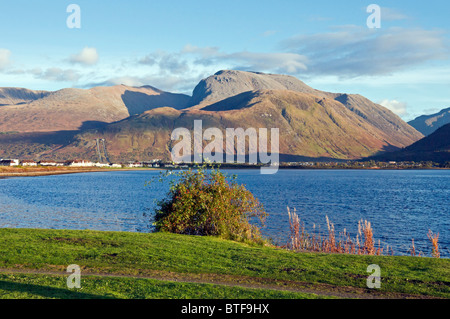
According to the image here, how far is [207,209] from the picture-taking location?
2491 centimetres

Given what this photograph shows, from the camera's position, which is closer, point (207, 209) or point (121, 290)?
point (121, 290)

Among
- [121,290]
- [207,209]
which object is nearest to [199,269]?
[121,290]

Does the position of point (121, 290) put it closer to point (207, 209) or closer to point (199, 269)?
point (199, 269)

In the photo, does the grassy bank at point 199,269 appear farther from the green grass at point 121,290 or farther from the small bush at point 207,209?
the small bush at point 207,209

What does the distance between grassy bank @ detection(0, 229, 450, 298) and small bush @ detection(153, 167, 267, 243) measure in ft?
12.4

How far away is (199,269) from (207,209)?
31.1ft

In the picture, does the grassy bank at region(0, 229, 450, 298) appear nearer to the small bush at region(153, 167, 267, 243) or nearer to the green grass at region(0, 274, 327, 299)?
the green grass at region(0, 274, 327, 299)

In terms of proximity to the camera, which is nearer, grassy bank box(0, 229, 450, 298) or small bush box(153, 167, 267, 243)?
grassy bank box(0, 229, 450, 298)

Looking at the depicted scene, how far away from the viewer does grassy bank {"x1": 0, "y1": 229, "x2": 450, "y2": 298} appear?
12.9m

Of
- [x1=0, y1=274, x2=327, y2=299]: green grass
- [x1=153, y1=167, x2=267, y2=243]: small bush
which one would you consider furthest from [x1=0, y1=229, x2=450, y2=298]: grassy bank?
[x1=153, y1=167, x2=267, y2=243]: small bush
